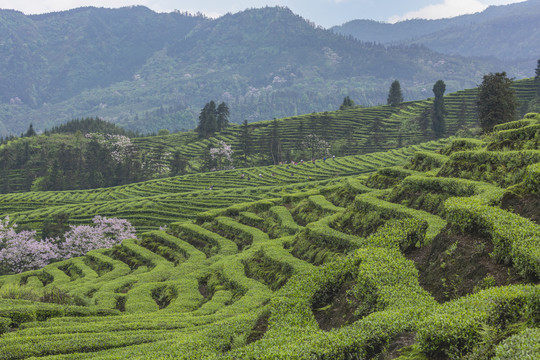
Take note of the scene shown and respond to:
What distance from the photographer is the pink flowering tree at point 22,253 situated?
57.8 meters

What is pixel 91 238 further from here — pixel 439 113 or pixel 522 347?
pixel 439 113

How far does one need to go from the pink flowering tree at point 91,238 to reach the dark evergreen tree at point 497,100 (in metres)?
55.6

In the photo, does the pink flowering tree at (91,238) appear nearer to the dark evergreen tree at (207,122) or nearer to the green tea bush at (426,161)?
the green tea bush at (426,161)

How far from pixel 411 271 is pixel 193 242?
99.5 feet

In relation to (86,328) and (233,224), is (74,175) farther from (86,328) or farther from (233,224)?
(86,328)

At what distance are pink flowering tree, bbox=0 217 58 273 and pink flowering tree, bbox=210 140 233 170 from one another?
6017 cm

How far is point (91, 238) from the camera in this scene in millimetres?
64062

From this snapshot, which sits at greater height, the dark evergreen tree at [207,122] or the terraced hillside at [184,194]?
the dark evergreen tree at [207,122]

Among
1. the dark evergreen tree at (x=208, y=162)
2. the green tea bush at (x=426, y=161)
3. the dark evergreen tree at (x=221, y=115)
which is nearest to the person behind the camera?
the green tea bush at (x=426, y=161)

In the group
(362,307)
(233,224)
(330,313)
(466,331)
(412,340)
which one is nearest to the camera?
(466,331)

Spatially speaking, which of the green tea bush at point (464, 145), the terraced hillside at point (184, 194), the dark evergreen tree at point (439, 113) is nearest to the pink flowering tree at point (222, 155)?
the terraced hillside at point (184, 194)

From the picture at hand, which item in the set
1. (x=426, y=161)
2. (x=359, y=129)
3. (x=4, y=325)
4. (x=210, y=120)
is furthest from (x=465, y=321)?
(x=210, y=120)

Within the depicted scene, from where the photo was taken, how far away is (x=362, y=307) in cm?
1198

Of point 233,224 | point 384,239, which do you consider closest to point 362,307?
point 384,239
